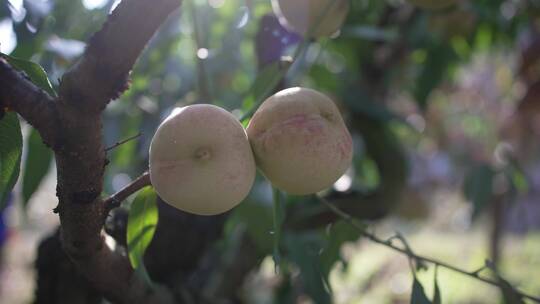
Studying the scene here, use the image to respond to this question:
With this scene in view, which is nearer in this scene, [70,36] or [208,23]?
[70,36]

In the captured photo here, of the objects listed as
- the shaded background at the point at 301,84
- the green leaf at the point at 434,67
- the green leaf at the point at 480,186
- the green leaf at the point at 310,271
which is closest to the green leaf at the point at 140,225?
the shaded background at the point at 301,84

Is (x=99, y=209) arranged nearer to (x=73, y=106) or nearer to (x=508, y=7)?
(x=73, y=106)

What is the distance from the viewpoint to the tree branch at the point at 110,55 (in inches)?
26.3

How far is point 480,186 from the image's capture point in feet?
5.93

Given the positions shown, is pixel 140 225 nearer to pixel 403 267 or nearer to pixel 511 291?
pixel 511 291

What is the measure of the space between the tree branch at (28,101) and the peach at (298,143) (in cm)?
27

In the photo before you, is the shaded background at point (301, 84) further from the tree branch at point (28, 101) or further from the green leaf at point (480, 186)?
the tree branch at point (28, 101)

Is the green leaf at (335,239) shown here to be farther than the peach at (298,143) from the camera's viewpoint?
Yes

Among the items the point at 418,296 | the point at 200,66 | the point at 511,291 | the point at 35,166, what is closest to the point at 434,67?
the point at 200,66

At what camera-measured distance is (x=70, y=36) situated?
4.99 ft

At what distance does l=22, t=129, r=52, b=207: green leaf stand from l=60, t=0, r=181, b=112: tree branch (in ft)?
1.74

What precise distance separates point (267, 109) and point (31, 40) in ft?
2.44

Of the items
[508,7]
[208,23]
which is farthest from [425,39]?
[208,23]

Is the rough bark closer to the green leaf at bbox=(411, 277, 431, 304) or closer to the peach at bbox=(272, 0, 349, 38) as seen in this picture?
the peach at bbox=(272, 0, 349, 38)
